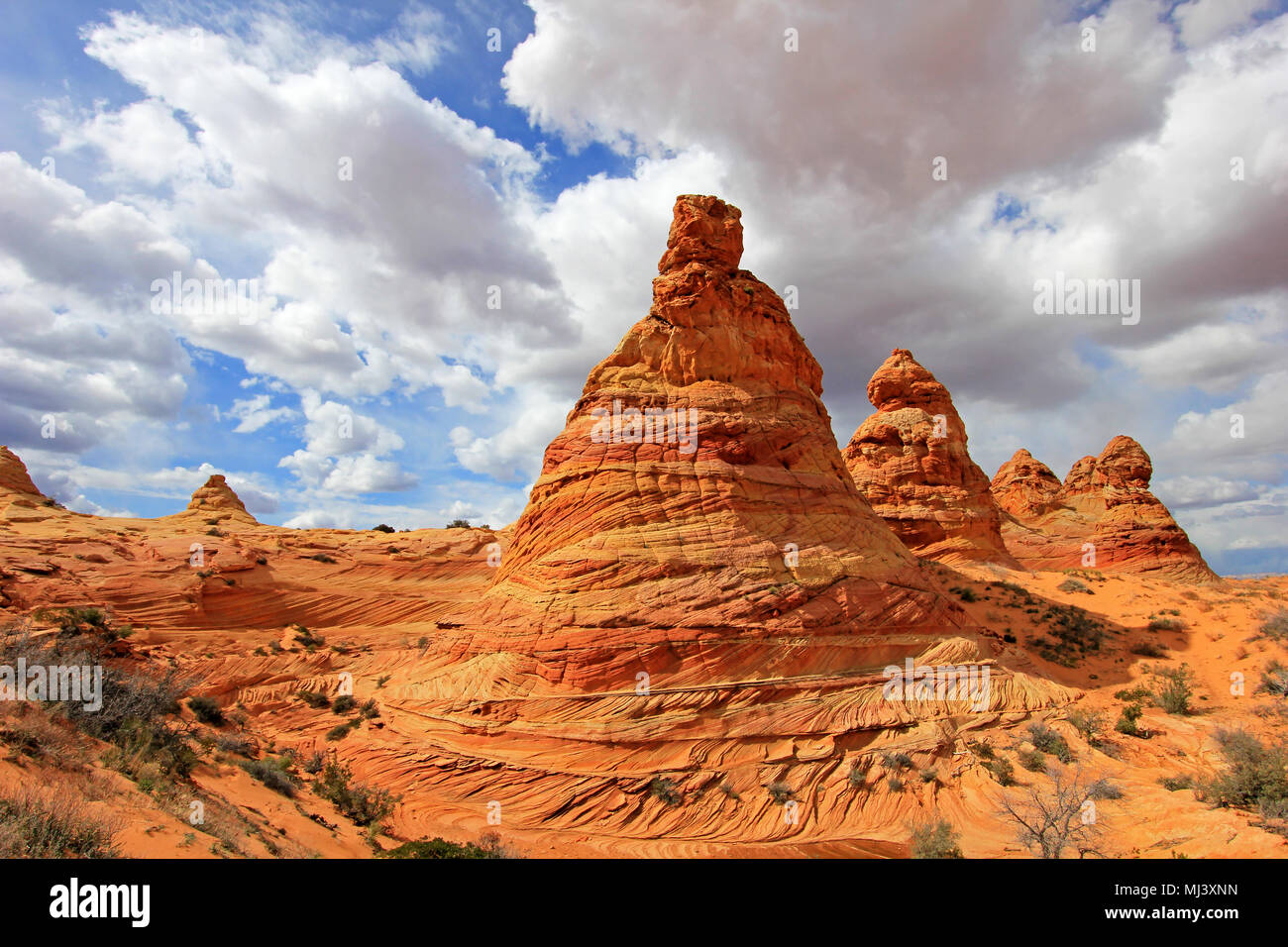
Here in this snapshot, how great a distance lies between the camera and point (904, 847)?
1222 centimetres

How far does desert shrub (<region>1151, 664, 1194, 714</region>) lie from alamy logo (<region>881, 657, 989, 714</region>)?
580 centimetres

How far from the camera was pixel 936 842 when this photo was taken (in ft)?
35.8

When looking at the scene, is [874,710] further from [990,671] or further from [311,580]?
[311,580]

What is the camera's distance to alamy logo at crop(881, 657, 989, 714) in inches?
615

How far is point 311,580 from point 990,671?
→ 30.4m

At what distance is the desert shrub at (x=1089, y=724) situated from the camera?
14986 millimetres

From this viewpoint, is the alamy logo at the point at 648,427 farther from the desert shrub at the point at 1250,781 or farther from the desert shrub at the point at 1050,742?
the desert shrub at the point at 1250,781

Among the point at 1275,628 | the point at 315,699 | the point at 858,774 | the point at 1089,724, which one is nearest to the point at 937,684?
the point at 1089,724

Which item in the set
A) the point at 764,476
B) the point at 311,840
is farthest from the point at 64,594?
the point at 764,476

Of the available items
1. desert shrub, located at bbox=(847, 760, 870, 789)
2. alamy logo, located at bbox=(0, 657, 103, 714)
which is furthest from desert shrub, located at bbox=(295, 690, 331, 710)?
desert shrub, located at bbox=(847, 760, 870, 789)

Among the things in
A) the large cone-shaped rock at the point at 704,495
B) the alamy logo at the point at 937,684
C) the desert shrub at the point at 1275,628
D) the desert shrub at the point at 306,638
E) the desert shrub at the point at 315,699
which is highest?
the large cone-shaped rock at the point at 704,495

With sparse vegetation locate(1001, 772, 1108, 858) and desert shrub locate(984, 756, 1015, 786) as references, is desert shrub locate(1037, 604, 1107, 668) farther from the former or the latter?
sparse vegetation locate(1001, 772, 1108, 858)

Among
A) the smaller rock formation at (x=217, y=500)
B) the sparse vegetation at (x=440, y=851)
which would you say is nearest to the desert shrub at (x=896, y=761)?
the sparse vegetation at (x=440, y=851)

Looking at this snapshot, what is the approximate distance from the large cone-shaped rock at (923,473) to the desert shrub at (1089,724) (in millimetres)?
21571
